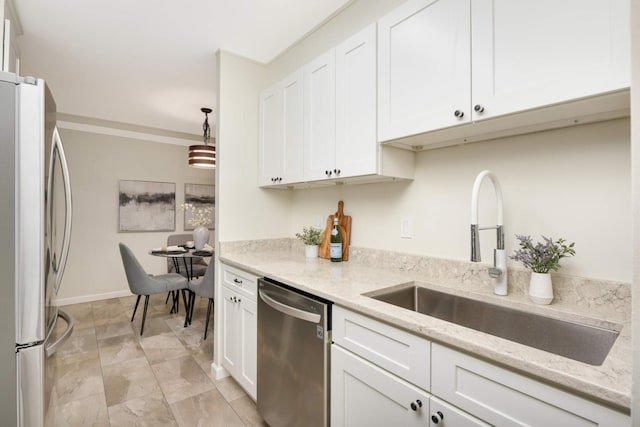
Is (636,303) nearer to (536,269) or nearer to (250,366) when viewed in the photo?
(536,269)

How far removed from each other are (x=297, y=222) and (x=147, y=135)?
3.25 metres

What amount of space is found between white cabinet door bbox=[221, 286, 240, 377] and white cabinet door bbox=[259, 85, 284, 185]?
90 cm

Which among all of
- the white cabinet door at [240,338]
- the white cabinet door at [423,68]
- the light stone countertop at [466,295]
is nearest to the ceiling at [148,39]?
the white cabinet door at [423,68]

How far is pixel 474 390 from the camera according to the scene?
851mm

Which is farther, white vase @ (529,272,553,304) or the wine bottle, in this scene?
the wine bottle

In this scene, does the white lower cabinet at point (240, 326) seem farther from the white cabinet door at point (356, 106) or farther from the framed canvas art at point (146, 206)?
the framed canvas art at point (146, 206)

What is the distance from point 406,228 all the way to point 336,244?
490 mm

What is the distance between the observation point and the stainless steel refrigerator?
112cm

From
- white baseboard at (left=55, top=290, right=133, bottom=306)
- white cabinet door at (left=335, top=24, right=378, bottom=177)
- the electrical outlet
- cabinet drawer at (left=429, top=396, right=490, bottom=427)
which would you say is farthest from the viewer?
white baseboard at (left=55, top=290, right=133, bottom=306)

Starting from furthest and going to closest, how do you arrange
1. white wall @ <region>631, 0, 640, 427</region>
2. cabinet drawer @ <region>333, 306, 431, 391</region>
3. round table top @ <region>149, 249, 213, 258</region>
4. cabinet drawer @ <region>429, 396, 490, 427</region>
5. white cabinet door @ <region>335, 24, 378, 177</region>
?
1. round table top @ <region>149, 249, 213, 258</region>
2. white cabinet door @ <region>335, 24, 378, 177</region>
3. cabinet drawer @ <region>333, 306, 431, 391</region>
4. cabinet drawer @ <region>429, 396, 490, 427</region>
5. white wall @ <region>631, 0, 640, 427</region>

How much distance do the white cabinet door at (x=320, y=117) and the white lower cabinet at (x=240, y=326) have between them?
0.81m

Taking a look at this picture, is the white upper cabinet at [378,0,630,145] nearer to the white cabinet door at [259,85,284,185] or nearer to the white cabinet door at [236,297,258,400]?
the white cabinet door at [259,85,284,185]

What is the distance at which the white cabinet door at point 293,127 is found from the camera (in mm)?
2129

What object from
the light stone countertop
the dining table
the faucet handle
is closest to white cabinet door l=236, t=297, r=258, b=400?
the light stone countertop
